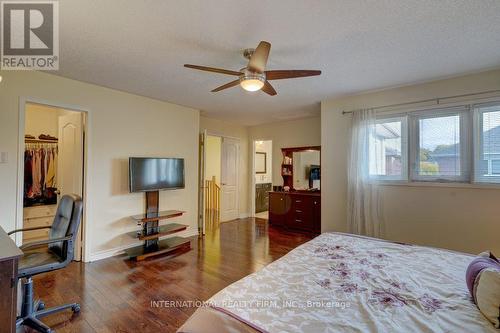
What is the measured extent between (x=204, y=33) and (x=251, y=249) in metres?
3.09

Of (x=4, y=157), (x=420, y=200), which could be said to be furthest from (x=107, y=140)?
(x=420, y=200)

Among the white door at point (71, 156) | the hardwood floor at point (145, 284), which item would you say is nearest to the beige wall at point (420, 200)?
the hardwood floor at point (145, 284)

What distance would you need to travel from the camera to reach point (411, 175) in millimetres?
3367

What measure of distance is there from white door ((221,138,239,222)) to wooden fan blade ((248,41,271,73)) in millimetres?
3938

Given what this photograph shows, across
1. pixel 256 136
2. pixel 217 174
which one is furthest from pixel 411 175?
pixel 217 174

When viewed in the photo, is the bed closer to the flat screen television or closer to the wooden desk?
the wooden desk

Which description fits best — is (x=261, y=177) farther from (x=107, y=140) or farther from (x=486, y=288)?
(x=486, y=288)

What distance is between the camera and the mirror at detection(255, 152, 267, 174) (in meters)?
6.88

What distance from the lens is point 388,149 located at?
3.55 metres

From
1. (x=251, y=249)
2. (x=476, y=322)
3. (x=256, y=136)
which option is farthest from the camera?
(x=256, y=136)

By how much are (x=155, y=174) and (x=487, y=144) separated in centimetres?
450

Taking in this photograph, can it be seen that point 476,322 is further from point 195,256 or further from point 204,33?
point 195,256

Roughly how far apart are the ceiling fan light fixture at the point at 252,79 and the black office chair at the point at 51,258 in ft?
6.03

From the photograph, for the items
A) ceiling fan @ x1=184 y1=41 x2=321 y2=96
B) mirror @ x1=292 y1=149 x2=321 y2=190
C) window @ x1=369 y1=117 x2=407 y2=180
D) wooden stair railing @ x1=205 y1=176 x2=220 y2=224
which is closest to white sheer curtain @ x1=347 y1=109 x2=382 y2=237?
window @ x1=369 y1=117 x2=407 y2=180
